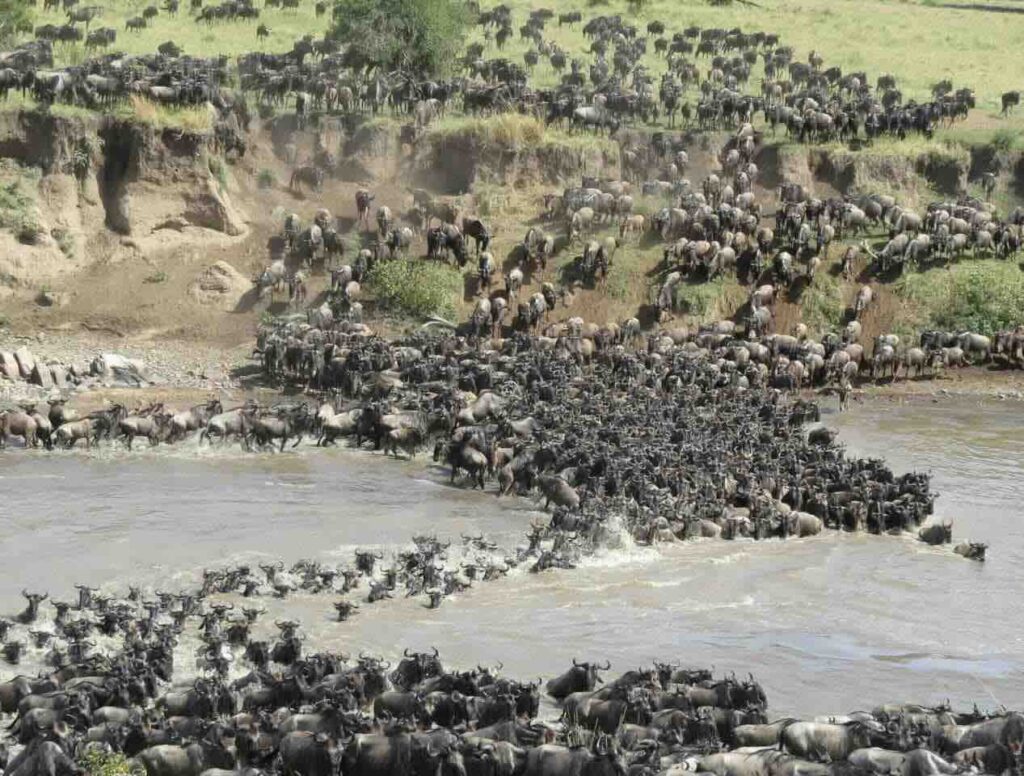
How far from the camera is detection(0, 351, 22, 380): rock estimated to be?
34.6m

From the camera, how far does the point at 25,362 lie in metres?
34.9

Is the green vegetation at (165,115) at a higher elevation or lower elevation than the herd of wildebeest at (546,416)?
higher

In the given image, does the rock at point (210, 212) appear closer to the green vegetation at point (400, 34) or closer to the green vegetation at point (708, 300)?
the green vegetation at point (400, 34)

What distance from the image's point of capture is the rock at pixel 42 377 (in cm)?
3450

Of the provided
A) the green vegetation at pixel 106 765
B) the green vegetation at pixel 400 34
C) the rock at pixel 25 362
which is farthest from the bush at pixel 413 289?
the green vegetation at pixel 106 765

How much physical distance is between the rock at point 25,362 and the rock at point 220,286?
543cm

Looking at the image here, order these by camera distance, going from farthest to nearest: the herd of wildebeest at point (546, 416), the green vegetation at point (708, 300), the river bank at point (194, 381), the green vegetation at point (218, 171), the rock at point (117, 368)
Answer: the green vegetation at point (218, 171)
the green vegetation at point (708, 300)
the rock at point (117, 368)
the river bank at point (194, 381)
the herd of wildebeest at point (546, 416)

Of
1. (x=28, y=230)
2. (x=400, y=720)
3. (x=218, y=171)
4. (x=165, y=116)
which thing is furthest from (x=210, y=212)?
(x=400, y=720)

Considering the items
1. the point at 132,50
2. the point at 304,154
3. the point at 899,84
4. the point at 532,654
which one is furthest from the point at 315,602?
the point at 899,84

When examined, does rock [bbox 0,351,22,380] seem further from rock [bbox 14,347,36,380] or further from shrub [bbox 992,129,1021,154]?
shrub [bbox 992,129,1021,154]

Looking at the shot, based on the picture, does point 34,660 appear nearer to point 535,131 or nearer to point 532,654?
point 532,654

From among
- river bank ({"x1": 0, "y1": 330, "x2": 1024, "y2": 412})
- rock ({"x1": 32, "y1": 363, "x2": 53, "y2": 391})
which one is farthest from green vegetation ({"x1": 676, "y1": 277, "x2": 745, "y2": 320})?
rock ({"x1": 32, "y1": 363, "x2": 53, "y2": 391})

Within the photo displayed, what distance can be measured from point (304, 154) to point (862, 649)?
87.6 feet

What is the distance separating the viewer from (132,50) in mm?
51062
